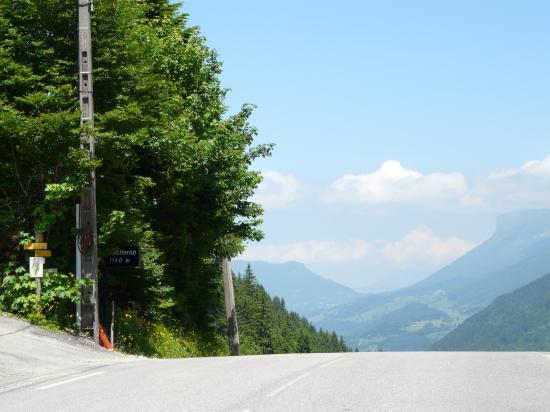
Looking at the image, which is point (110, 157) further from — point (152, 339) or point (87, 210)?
point (152, 339)

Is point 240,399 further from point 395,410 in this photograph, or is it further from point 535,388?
point 535,388

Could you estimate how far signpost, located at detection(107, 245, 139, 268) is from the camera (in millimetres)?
20797

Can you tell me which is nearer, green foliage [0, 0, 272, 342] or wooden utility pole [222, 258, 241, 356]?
green foliage [0, 0, 272, 342]

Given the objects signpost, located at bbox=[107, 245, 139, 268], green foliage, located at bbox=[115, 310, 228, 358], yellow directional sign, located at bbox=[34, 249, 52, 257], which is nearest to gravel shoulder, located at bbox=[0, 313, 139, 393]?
yellow directional sign, located at bbox=[34, 249, 52, 257]

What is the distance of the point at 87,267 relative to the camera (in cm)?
1902

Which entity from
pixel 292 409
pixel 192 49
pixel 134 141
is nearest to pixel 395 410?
pixel 292 409

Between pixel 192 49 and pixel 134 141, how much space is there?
36.2 ft

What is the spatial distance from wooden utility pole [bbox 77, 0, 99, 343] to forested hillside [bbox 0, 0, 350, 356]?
0.32m

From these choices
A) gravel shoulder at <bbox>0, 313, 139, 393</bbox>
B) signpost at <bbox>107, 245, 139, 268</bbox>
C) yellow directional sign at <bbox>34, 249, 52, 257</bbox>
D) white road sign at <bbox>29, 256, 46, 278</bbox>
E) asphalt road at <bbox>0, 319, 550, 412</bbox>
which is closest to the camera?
asphalt road at <bbox>0, 319, 550, 412</bbox>

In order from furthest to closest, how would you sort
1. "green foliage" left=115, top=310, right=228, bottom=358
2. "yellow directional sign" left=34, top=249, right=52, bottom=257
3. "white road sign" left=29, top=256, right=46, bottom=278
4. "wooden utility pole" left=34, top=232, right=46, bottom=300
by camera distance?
"green foliage" left=115, top=310, right=228, bottom=358
"wooden utility pole" left=34, top=232, right=46, bottom=300
"yellow directional sign" left=34, top=249, right=52, bottom=257
"white road sign" left=29, top=256, right=46, bottom=278

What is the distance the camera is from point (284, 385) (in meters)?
10.9

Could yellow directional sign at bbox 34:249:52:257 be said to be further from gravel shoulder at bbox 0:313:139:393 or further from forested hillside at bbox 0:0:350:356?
gravel shoulder at bbox 0:313:139:393

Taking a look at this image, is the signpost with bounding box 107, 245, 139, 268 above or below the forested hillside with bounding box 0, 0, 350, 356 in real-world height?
below

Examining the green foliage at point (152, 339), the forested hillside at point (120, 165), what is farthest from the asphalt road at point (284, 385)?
the green foliage at point (152, 339)
